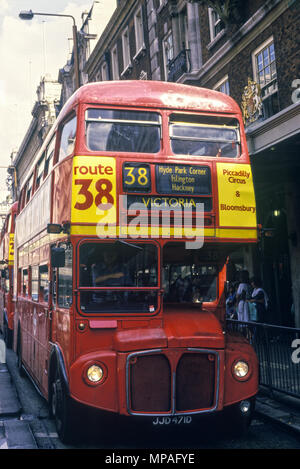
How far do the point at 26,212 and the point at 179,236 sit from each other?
576 centimetres

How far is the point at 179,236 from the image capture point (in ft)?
22.9

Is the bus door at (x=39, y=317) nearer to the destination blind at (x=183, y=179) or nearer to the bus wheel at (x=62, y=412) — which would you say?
the bus wheel at (x=62, y=412)

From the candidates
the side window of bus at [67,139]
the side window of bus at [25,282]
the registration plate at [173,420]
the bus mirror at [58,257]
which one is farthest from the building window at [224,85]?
the registration plate at [173,420]

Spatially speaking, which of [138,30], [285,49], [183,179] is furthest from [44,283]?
[138,30]

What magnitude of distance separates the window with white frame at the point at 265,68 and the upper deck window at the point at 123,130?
8.19m

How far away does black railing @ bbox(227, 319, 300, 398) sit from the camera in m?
7.82

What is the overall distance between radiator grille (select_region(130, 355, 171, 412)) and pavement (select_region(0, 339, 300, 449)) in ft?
4.63

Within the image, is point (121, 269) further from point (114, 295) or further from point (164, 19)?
point (164, 19)

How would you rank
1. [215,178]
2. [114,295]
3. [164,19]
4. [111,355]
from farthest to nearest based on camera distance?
1. [164,19]
2. [215,178]
3. [114,295]
4. [111,355]

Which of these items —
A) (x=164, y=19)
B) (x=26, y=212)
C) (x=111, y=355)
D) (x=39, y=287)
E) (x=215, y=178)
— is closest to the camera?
(x=111, y=355)

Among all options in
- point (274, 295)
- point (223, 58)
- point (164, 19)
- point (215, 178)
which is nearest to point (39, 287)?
point (215, 178)

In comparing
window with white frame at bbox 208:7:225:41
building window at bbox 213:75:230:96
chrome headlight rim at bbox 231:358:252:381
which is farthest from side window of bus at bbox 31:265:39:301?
window with white frame at bbox 208:7:225:41

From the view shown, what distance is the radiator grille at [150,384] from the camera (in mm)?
6156

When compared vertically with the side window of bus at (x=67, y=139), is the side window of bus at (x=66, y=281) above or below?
below
